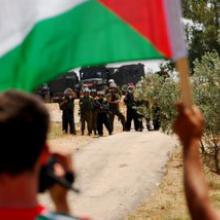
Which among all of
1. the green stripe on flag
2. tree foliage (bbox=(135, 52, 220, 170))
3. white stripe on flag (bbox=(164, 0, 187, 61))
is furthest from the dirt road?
white stripe on flag (bbox=(164, 0, 187, 61))

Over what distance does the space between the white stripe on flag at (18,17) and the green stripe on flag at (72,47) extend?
3 centimetres

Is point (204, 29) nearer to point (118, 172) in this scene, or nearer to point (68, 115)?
point (68, 115)

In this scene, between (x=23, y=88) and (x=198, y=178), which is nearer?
(x=198, y=178)

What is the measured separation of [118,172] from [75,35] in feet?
35.3

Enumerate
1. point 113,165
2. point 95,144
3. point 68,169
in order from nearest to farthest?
point 68,169
point 113,165
point 95,144

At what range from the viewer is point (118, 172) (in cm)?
1354

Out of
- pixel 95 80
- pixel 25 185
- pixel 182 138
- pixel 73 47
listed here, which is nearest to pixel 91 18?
pixel 73 47

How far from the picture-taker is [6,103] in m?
1.88

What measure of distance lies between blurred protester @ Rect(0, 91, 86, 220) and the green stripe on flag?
0.81 metres

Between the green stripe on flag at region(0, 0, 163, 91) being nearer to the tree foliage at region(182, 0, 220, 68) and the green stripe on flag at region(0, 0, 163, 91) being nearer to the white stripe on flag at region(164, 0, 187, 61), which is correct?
the white stripe on flag at region(164, 0, 187, 61)

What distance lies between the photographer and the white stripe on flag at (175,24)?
2.73 metres

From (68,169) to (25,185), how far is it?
0.21 meters

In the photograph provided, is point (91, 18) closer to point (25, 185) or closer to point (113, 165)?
point (25, 185)

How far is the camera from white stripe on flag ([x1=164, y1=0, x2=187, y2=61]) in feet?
8.97
